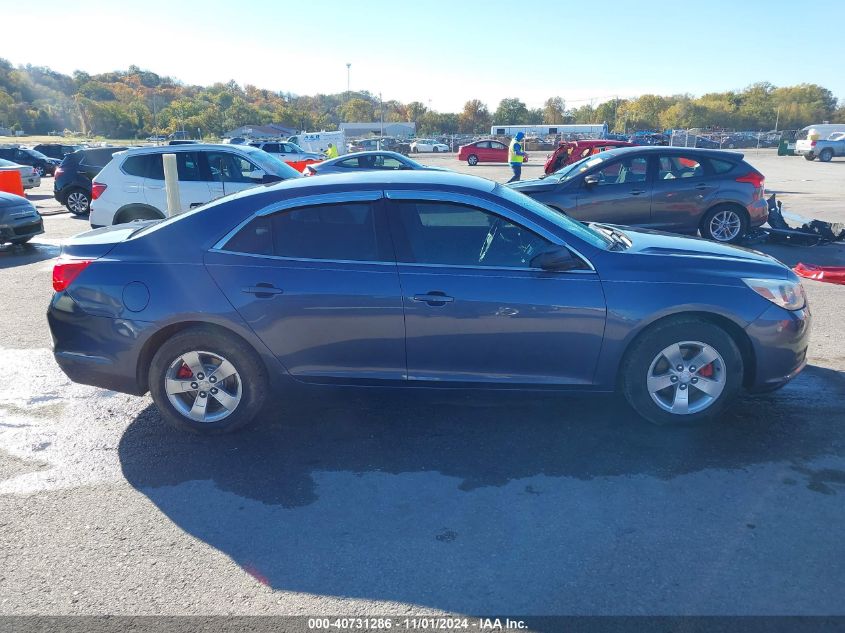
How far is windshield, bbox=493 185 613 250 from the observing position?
4.16 metres

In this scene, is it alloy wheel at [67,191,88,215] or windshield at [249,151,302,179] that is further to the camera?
alloy wheel at [67,191,88,215]

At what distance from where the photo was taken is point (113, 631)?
257cm

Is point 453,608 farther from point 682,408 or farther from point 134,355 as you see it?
point 134,355

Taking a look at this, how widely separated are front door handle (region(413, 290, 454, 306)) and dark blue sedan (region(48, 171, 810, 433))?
0.04 ft

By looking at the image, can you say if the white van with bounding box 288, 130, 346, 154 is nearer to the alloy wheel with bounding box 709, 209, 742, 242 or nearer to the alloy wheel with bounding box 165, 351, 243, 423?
the alloy wheel with bounding box 709, 209, 742, 242

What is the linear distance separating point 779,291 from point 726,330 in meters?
0.44

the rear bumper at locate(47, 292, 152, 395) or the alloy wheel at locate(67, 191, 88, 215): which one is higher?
the rear bumper at locate(47, 292, 152, 395)

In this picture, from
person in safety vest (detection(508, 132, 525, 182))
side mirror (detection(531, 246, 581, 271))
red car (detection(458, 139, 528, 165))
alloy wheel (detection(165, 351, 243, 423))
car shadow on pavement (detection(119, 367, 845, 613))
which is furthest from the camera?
red car (detection(458, 139, 528, 165))

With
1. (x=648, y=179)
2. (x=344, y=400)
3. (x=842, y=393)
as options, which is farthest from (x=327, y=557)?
(x=648, y=179)

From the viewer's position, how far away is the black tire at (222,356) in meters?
4.05

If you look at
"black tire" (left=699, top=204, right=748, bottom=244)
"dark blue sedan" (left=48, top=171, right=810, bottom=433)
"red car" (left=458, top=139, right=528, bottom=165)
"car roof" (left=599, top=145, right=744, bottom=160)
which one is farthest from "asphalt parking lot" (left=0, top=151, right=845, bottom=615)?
"red car" (left=458, top=139, right=528, bottom=165)

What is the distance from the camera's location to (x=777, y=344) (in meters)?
4.03

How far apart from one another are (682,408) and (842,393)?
1.60 metres

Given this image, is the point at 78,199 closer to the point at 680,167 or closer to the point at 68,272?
the point at 68,272
